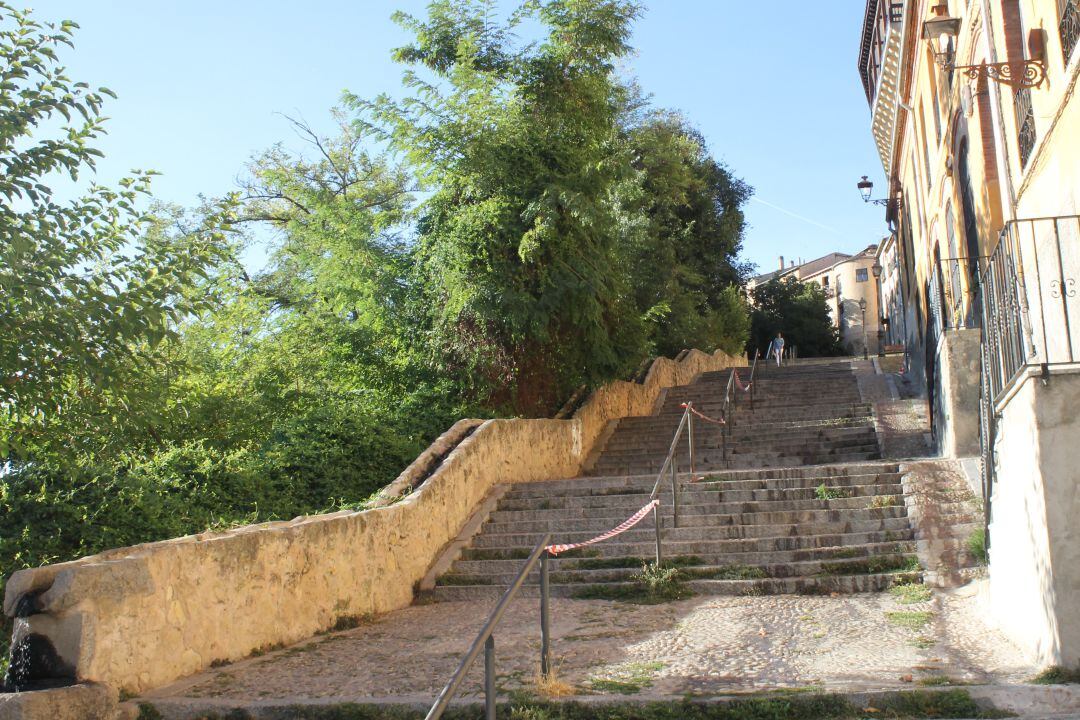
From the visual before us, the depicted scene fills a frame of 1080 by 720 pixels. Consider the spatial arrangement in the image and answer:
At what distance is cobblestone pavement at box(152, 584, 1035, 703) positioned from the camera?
217 inches

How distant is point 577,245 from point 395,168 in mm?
12380

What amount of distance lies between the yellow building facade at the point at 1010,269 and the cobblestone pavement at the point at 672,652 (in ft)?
1.88

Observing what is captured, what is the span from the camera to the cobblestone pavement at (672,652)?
5516 millimetres

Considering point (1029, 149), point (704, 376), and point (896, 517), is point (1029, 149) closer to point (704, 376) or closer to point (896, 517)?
point (896, 517)

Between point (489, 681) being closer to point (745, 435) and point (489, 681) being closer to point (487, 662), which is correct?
point (487, 662)

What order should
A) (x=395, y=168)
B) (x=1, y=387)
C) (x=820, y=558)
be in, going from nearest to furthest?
(x=1, y=387), (x=820, y=558), (x=395, y=168)

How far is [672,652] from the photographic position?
6.32m

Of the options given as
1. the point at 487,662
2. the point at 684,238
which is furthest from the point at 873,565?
the point at 684,238

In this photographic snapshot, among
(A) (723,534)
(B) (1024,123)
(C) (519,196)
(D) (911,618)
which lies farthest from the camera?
(C) (519,196)

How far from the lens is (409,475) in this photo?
33.7ft

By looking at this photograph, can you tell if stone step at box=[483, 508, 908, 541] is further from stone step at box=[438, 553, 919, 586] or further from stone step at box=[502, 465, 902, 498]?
stone step at box=[502, 465, 902, 498]

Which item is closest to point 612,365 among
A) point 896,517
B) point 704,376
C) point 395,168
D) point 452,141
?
point 452,141

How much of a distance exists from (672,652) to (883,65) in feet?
69.1

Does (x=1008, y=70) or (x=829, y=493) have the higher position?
(x=1008, y=70)
